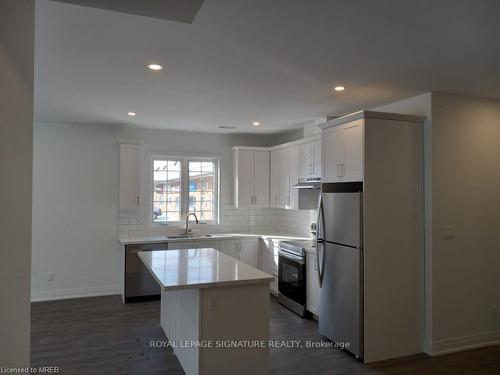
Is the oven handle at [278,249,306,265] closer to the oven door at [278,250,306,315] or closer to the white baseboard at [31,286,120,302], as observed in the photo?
the oven door at [278,250,306,315]

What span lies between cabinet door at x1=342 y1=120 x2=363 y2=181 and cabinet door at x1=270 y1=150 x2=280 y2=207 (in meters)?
2.32

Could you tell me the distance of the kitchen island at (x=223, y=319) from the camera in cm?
269

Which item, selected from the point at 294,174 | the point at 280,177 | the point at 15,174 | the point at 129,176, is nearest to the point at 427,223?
the point at 294,174

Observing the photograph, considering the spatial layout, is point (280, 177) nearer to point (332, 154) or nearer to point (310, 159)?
point (310, 159)

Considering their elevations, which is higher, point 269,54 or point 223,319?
point 269,54

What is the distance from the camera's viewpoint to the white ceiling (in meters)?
2.05

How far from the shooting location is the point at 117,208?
5.72 meters

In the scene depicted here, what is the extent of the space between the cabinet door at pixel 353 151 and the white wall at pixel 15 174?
9.31 feet

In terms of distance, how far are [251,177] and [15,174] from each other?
5046mm

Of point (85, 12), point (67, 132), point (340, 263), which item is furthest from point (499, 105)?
point (67, 132)

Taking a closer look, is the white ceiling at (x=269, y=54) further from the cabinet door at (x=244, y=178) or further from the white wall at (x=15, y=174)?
the cabinet door at (x=244, y=178)

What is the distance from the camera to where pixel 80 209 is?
555cm

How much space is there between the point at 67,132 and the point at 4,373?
16.2 feet

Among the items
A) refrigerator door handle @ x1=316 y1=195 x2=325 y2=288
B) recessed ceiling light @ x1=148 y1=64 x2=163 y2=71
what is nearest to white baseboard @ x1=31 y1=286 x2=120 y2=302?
refrigerator door handle @ x1=316 y1=195 x2=325 y2=288
